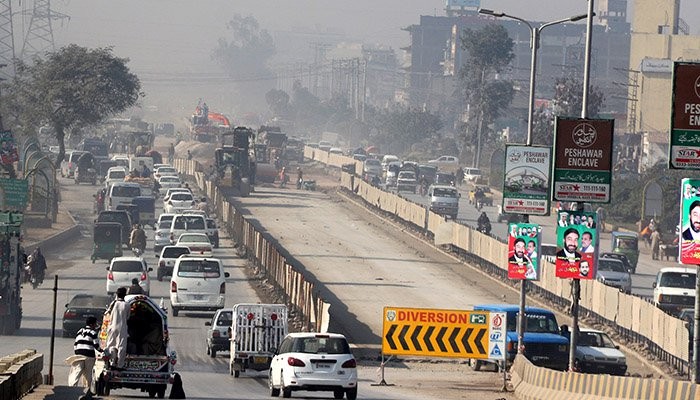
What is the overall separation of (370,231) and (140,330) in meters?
58.3

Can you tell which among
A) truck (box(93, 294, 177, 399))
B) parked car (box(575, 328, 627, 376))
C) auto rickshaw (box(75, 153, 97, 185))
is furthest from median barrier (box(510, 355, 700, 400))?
auto rickshaw (box(75, 153, 97, 185))

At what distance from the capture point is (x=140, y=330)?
78.6 ft

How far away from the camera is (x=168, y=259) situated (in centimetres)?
5612

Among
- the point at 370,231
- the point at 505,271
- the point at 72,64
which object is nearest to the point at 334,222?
the point at 370,231

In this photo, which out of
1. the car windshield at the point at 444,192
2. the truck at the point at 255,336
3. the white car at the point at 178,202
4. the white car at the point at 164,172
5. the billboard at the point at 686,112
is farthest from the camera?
the white car at the point at 164,172

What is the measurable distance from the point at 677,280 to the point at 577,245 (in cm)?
1828

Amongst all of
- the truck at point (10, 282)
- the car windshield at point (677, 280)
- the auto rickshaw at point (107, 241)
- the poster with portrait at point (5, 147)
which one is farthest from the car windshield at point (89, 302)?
the auto rickshaw at point (107, 241)

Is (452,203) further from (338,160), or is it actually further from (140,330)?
(140,330)

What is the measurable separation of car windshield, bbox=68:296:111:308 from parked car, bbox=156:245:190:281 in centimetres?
1472

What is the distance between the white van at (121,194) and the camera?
78500mm

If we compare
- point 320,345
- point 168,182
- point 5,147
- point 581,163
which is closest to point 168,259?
point 5,147

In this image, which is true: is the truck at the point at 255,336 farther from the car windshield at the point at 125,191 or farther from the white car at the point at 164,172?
the white car at the point at 164,172

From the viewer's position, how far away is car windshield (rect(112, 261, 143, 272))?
4925 centimetres

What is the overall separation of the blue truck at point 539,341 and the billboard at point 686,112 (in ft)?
47.2
